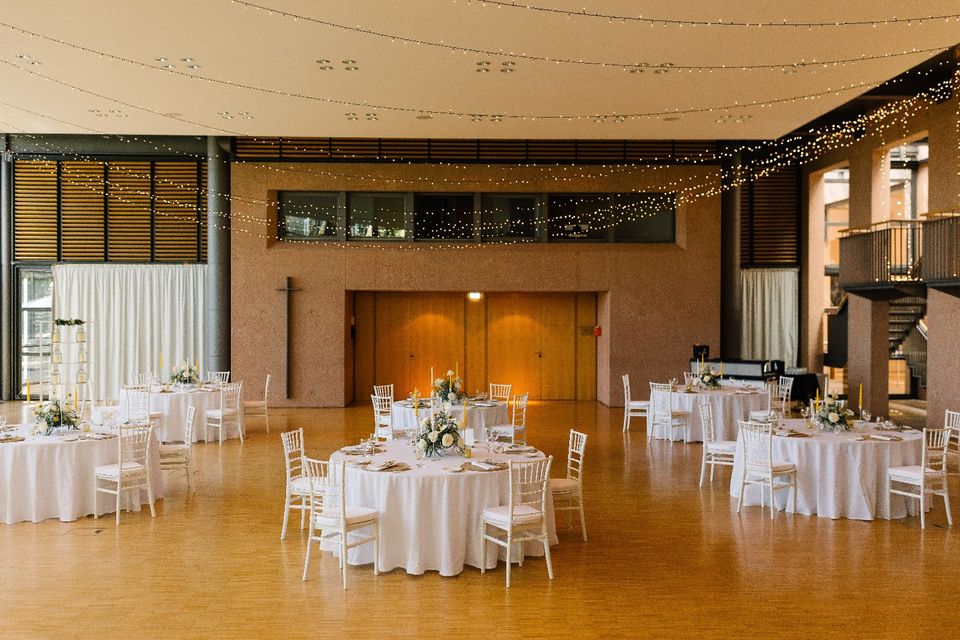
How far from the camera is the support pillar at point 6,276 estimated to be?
1675 centimetres

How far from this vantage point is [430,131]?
45.3 feet

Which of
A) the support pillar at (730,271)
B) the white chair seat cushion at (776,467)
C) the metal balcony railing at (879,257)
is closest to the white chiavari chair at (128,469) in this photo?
the white chair seat cushion at (776,467)

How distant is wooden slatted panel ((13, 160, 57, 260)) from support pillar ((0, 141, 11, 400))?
12cm

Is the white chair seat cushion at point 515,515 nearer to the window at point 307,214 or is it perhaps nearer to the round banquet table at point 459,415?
the round banquet table at point 459,415

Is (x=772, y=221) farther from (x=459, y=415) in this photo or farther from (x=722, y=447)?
(x=459, y=415)

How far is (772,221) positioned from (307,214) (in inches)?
417

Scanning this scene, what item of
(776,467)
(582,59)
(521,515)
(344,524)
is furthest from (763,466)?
(582,59)

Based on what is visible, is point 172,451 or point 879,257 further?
point 879,257

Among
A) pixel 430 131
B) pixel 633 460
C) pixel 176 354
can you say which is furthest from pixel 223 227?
pixel 633 460

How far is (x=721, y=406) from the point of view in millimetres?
12305

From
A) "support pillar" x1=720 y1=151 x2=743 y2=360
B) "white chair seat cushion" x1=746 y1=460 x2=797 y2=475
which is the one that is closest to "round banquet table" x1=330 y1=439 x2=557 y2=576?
"white chair seat cushion" x1=746 y1=460 x2=797 y2=475

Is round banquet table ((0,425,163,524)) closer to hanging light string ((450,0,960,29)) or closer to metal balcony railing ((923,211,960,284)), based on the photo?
hanging light string ((450,0,960,29))

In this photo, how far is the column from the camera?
1666cm

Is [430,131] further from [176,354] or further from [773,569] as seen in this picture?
[773,569]
